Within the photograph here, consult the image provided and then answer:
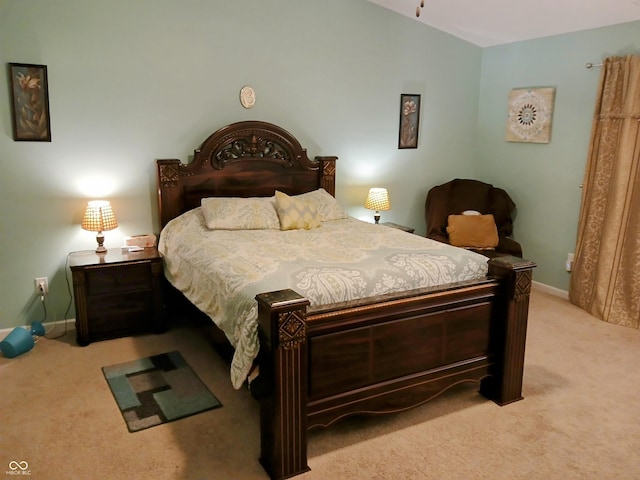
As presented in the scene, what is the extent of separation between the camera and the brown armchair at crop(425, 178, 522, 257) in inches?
191

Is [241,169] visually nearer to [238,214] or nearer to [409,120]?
[238,214]

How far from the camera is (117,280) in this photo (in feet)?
11.6

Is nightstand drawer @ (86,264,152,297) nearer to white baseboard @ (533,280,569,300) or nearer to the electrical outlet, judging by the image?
the electrical outlet

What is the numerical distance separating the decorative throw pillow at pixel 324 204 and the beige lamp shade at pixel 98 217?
1.43 metres

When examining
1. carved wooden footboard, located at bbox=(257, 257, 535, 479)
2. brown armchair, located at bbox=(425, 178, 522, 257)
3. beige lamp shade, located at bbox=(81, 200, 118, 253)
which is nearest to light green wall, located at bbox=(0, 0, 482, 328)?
beige lamp shade, located at bbox=(81, 200, 118, 253)

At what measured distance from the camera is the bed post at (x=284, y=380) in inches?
81.4

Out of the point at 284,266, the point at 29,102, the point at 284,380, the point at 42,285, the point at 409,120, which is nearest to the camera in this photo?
the point at 284,380

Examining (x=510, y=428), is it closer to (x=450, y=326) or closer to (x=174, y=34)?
(x=450, y=326)

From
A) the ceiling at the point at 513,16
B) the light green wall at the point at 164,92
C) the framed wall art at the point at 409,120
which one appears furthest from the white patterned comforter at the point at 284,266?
the ceiling at the point at 513,16

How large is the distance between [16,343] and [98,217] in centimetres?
95

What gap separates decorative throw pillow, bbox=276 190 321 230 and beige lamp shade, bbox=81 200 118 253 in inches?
47.0

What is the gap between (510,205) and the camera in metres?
4.86

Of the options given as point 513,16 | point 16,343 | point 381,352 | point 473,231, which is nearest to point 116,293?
point 16,343

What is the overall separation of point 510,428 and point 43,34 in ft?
12.1
